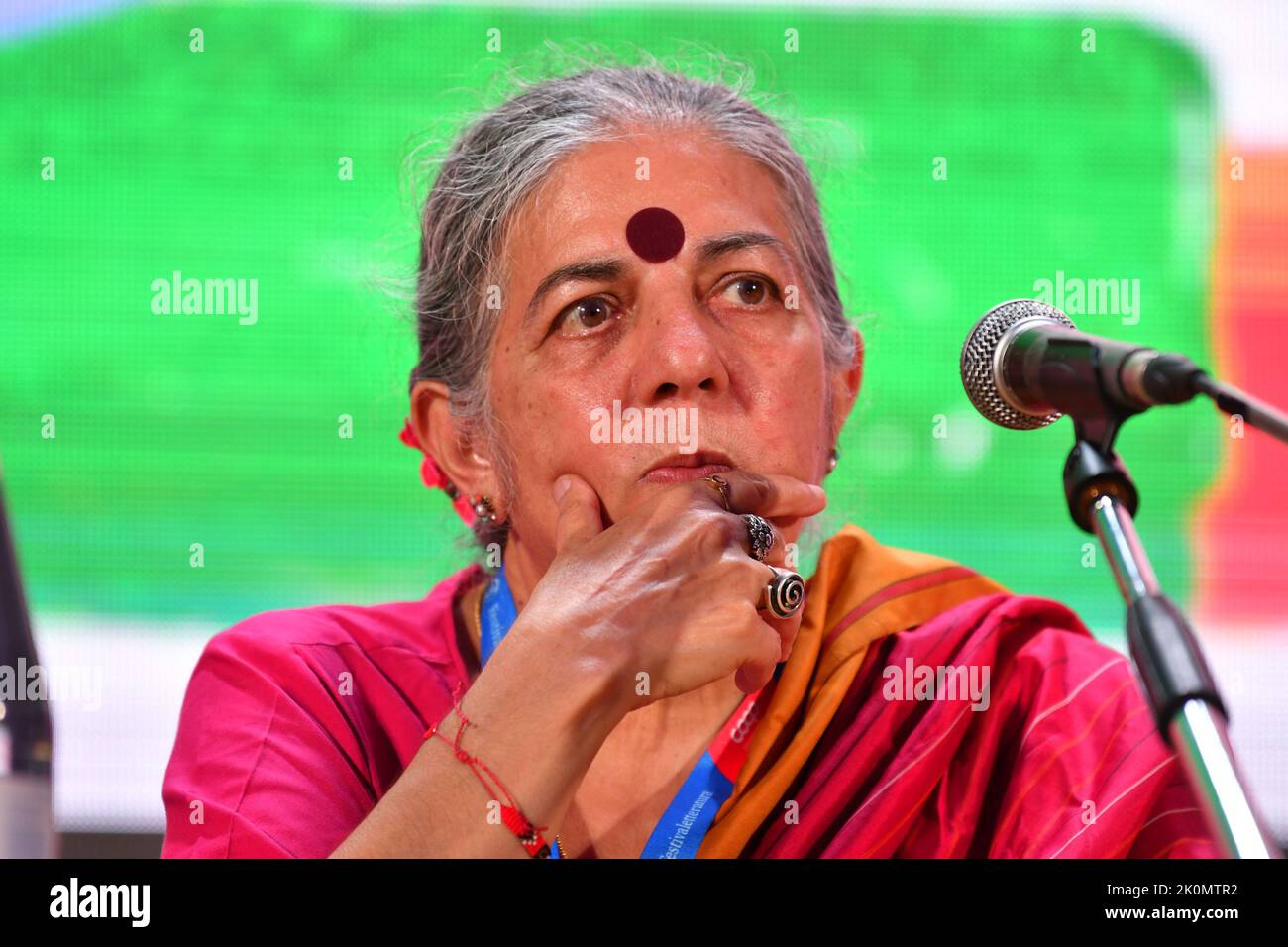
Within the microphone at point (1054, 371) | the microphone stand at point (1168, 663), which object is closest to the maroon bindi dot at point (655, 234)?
the microphone at point (1054, 371)

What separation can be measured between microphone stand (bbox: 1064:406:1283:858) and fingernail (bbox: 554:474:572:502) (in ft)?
2.92

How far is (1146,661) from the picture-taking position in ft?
4.63

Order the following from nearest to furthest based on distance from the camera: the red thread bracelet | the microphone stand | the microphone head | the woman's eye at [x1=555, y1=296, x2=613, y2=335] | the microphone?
the microphone stand → the microphone → the microphone head → the red thread bracelet → the woman's eye at [x1=555, y1=296, x2=613, y2=335]

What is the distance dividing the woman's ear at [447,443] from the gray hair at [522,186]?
0.08 ft

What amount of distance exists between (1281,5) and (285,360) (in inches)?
76.3

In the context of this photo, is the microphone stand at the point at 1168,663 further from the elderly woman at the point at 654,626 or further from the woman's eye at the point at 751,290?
the woman's eye at the point at 751,290

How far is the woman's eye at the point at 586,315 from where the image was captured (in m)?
2.31

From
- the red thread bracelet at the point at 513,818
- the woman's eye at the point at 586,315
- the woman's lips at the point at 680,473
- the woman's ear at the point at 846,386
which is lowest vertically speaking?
the red thread bracelet at the point at 513,818

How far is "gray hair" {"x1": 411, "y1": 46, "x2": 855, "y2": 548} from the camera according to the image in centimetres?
239

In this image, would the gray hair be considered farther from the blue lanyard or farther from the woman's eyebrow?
the blue lanyard

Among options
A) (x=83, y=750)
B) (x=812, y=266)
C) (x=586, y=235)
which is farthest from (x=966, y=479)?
(x=83, y=750)

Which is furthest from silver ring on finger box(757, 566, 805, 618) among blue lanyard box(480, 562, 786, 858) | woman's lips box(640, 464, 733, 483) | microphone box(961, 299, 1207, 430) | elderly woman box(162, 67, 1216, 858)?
microphone box(961, 299, 1207, 430)

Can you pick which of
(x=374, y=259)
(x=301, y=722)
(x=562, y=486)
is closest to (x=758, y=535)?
(x=562, y=486)
